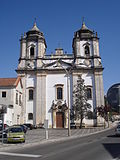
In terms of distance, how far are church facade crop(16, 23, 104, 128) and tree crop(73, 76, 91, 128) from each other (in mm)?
1903

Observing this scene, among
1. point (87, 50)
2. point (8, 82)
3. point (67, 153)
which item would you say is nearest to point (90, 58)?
point (87, 50)

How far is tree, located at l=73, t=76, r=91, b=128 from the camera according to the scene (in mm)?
42841

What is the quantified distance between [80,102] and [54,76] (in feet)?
29.9

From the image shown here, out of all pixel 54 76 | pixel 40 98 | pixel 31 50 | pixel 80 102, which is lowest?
pixel 80 102

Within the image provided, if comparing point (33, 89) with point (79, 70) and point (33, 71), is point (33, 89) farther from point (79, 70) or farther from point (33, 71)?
point (79, 70)

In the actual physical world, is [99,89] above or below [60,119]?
above

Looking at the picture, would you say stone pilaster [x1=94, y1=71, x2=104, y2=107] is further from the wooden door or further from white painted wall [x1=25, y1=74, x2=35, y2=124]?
white painted wall [x1=25, y1=74, x2=35, y2=124]

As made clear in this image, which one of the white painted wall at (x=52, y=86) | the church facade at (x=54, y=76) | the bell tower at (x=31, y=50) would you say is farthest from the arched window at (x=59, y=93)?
the bell tower at (x=31, y=50)

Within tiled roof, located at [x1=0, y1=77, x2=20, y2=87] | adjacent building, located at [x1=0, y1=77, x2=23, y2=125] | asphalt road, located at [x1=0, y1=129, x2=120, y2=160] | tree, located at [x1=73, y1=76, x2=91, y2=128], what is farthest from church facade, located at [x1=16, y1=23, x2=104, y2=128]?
asphalt road, located at [x1=0, y1=129, x2=120, y2=160]

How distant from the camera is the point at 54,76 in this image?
158ft

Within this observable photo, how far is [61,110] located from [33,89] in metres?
7.80

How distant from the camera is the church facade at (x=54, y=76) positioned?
46.0 m

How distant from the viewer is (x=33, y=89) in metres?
47.4

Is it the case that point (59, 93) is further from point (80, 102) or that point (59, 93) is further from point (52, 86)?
point (80, 102)
